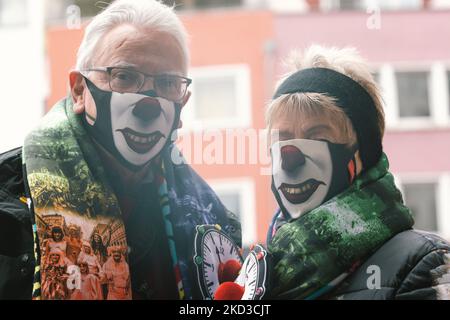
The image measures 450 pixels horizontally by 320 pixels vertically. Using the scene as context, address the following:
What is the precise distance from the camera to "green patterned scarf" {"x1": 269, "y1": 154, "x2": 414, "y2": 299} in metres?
1.33

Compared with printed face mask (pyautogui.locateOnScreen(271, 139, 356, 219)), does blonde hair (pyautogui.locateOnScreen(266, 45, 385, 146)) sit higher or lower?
higher

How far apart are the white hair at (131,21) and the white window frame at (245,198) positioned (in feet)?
0.81

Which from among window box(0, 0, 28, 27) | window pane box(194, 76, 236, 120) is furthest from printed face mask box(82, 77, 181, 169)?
window box(0, 0, 28, 27)

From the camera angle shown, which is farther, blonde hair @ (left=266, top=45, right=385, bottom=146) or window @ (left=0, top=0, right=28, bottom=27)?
window @ (left=0, top=0, right=28, bottom=27)

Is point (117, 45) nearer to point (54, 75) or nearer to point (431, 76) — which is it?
point (54, 75)

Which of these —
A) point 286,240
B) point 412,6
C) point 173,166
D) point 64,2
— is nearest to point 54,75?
point 64,2

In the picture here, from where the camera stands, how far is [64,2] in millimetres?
1611

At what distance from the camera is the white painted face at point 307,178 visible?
1392 millimetres

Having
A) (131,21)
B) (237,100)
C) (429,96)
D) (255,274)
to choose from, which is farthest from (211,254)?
(429,96)

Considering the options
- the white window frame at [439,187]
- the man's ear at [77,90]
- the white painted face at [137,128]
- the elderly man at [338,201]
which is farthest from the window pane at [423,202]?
the man's ear at [77,90]

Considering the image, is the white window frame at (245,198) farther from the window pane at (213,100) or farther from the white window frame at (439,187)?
the white window frame at (439,187)

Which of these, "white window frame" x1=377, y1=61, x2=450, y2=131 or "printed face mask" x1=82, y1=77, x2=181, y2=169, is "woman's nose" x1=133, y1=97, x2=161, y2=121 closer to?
"printed face mask" x1=82, y1=77, x2=181, y2=169

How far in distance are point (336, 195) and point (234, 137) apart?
0.23m

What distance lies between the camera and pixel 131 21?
1443 millimetres
